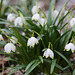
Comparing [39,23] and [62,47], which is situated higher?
[39,23]

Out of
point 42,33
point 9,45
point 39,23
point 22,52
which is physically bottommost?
point 22,52

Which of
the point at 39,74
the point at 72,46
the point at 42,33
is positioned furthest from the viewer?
the point at 39,74

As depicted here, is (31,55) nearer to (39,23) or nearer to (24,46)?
(24,46)

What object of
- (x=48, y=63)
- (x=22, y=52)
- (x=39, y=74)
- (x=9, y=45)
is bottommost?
(x=39, y=74)

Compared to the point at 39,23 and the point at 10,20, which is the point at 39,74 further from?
the point at 10,20

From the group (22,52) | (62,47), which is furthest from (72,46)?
(22,52)

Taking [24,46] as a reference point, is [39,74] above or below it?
below

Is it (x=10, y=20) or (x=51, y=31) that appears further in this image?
(x=10, y=20)

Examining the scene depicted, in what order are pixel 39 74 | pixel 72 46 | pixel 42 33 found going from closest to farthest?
pixel 72 46 < pixel 42 33 < pixel 39 74

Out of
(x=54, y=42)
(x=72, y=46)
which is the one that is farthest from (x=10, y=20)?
(x=72, y=46)
